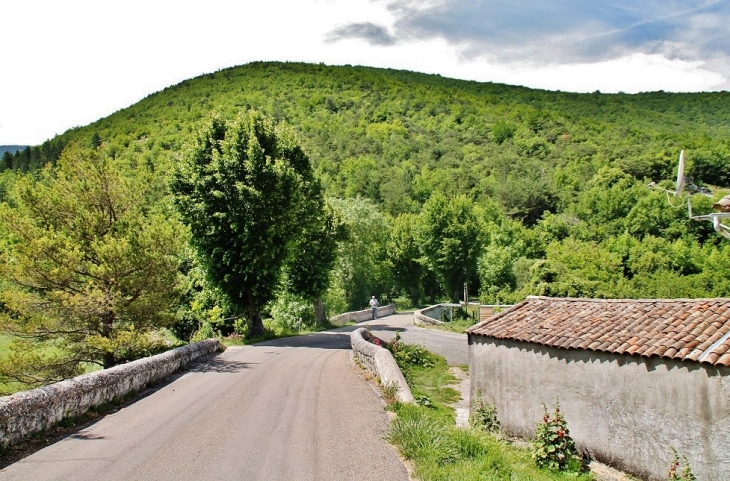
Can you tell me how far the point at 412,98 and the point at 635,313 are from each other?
142 m

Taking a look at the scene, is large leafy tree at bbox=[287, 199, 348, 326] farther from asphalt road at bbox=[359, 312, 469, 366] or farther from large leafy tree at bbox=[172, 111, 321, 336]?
large leafy tree at bbox=[172, 111, 321, 336]

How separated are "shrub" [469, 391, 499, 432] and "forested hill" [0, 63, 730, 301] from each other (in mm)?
19979

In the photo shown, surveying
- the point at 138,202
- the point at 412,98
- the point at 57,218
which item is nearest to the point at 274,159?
the point at 138,202

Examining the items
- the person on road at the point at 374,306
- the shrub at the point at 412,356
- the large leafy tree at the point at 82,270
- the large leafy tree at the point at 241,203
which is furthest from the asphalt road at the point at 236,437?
the person on road at the point at 374,306

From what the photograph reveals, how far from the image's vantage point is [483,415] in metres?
12.8

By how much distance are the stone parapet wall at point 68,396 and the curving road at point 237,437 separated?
50cm

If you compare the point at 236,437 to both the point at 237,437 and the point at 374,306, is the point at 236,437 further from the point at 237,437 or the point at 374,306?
the point at 374,306

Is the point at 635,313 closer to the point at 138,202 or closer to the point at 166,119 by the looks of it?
the point at 138,202

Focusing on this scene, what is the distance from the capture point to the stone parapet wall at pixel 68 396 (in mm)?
8164

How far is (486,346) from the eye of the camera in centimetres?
1401

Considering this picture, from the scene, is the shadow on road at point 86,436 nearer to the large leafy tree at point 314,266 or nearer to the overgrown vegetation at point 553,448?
the overgrown vegetation at point 553,448

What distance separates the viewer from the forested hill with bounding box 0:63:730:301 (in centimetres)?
5150

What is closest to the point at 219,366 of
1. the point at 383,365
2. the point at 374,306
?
the point at 383,365

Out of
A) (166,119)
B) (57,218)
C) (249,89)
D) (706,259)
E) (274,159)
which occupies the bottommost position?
(706,259)
